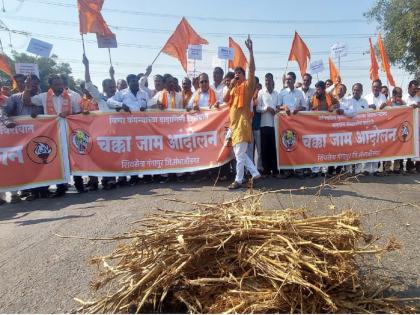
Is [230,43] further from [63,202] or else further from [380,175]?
[63,202]

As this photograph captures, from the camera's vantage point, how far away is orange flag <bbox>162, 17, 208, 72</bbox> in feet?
31.1

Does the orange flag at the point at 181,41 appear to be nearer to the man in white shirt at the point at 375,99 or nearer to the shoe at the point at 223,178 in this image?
the shoe at the point at 223,178

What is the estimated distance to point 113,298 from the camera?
2.54 metres

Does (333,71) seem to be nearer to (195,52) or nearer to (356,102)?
(356,102)

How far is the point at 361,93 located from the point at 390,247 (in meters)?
6.13

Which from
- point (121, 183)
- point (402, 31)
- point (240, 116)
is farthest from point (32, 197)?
point (402, 31)

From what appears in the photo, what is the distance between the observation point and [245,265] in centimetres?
255

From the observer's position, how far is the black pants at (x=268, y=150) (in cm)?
755

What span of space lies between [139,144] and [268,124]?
98.4 inches

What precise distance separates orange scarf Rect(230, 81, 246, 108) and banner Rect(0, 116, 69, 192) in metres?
3.26

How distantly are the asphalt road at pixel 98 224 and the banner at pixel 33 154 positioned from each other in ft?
1.50

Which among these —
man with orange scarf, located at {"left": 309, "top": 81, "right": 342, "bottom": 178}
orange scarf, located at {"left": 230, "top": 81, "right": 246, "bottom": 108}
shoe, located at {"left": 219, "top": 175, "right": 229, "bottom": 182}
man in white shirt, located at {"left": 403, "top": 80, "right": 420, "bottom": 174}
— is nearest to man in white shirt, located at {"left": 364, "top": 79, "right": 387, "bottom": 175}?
man in white shirt, located at {"left": 403, "top": 80, "right": 420, "bottom": 174}

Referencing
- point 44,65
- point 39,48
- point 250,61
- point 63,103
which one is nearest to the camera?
point 250,61

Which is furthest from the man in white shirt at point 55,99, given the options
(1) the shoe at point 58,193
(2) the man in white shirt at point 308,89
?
(2) the man in white shirt at point 308,89
